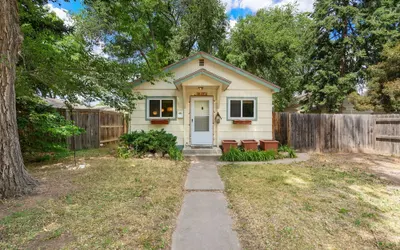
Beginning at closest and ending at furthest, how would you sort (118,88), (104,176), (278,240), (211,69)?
(278,240)
(104,176)
(118,88)
(211,69)

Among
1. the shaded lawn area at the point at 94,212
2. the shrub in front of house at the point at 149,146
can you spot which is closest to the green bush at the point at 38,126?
the shaded lawn area at the point at 94,212

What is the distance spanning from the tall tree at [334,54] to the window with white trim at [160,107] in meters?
11.8

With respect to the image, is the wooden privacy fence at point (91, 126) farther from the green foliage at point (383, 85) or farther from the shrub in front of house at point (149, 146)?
the green foliage at point (383, 85)

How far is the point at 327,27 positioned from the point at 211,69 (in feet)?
37.6

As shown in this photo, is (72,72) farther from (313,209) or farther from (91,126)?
(313,209)

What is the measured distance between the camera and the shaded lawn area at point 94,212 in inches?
89.9

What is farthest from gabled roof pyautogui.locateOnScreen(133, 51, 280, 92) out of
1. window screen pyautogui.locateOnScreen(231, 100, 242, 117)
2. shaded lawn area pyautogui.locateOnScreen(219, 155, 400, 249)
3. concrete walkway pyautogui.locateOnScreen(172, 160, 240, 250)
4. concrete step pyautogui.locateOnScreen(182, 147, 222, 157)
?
concrete walkway pyautogui.locateOnScreen(172, 160, 240, 250)

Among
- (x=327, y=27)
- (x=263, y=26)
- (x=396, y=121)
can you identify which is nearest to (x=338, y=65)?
(x=327, y=27)

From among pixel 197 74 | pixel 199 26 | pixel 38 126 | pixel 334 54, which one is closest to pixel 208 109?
pixel 197 74

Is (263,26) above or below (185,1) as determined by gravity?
below

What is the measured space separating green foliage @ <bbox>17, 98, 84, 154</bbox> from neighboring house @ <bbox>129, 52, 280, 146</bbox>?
2724 mm

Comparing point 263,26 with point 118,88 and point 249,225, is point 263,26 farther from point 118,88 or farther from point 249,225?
point 249,225

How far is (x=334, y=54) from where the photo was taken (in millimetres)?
15125

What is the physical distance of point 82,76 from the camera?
18.9ft
